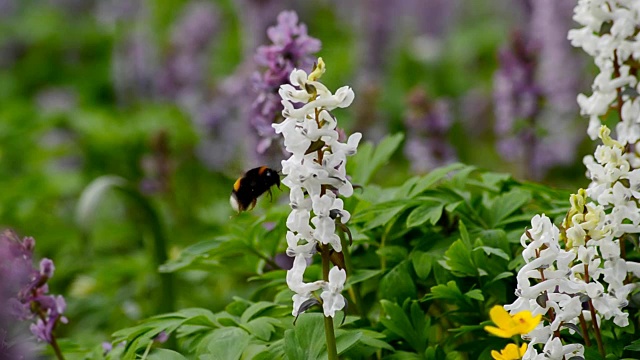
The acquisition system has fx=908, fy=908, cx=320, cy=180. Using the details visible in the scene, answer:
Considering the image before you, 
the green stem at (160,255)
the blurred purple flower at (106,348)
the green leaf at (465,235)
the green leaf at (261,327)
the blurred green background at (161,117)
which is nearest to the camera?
the green leaf at (261,327)

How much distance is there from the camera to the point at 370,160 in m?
2.21

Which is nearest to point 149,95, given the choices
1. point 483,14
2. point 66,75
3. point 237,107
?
point 237,107

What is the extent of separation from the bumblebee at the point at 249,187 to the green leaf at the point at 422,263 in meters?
0.34

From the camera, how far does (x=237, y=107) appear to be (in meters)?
4.76

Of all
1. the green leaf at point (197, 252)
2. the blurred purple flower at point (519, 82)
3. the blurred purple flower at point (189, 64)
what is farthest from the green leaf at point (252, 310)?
the blurred purple flower at point (189, 64)

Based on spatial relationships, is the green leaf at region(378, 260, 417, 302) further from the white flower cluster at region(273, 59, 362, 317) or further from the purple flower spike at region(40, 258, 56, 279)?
the purple flower spike at region(40, 258, 56, 279)

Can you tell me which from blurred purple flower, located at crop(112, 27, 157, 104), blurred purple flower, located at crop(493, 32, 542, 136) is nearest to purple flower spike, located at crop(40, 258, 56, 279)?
blurred purple flower, located at crop(493, 32, 542, 136)

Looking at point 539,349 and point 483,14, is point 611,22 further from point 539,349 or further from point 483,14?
point 483,14

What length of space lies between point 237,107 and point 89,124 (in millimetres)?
857

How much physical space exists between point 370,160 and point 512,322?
87cm

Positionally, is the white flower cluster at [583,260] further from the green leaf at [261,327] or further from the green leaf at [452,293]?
the green leaf at [261,327]

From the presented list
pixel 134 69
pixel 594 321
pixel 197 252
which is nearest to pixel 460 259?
pixel 594 321

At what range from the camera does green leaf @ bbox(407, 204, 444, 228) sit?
1.86 metres

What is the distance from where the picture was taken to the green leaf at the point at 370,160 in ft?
7.08
